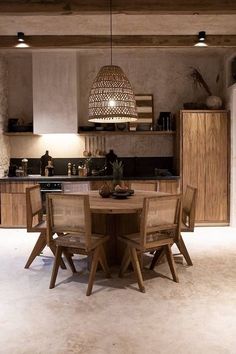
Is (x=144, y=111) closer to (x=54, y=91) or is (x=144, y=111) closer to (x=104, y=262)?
(x=54, y=91)

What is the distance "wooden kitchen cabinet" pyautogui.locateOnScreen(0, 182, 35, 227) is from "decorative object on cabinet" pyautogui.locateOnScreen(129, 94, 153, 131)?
216cm

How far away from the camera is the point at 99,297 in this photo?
3.41 meters

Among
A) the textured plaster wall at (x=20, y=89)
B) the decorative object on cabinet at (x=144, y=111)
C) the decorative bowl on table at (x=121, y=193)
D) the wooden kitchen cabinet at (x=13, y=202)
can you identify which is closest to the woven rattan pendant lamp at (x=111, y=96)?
the decorative bowl on table at (x=121, y=193)

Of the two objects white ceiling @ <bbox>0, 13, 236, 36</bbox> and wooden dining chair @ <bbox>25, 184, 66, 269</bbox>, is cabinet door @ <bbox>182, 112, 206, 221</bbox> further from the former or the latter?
wooden dining chair @ <bbox>25, 184, 66, 269</bbox>

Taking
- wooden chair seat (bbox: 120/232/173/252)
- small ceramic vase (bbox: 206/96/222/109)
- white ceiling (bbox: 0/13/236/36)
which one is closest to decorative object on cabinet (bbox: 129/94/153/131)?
small ceramic vase (bbox: 206/96/222/109)

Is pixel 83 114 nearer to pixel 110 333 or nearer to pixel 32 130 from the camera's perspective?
pixel 32 130

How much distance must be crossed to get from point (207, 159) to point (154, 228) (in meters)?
3.24

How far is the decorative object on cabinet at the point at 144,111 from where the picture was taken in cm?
693

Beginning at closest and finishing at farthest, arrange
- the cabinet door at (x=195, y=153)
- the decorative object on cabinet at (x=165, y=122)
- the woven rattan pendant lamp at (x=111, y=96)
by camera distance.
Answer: the woven rattan pendant lamp at (x=111, y=96), the cabinet door at (x=195, y=153), the decorative object on cabinet at (x=165, y=122)

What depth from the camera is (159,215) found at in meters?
3.54

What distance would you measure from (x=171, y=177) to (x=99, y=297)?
3.25m

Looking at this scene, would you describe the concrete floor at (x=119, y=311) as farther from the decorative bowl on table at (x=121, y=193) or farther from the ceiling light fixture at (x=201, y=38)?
the ceiling light fixture at (x=201, y=38)

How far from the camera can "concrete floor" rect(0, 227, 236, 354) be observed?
8.43 ft

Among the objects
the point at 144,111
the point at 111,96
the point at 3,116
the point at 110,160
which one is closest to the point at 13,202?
the point at 3,116
